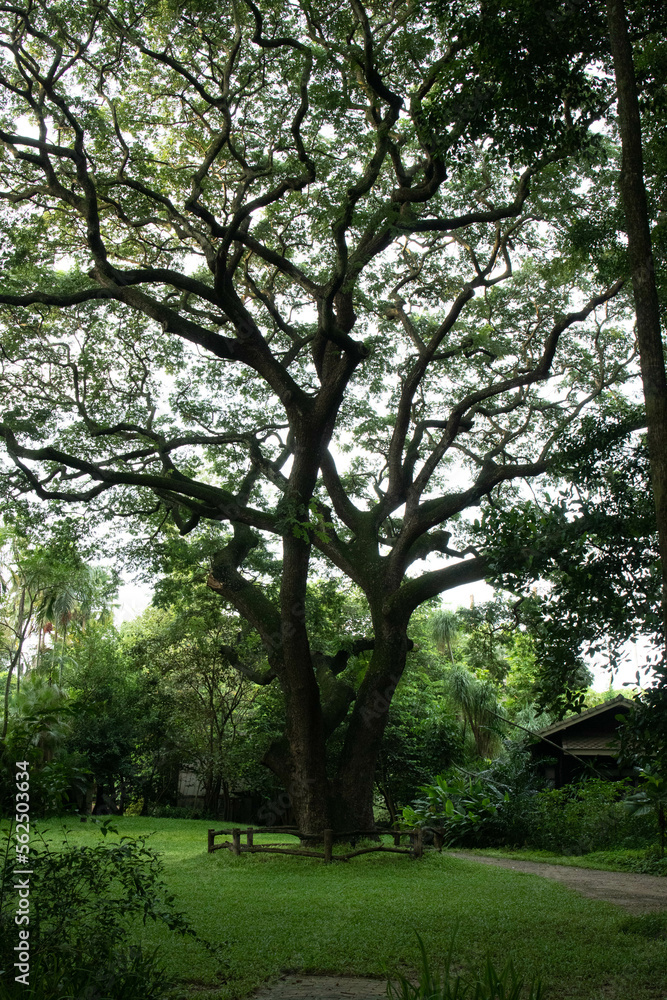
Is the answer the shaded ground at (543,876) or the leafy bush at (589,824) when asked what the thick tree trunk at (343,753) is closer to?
the shaded ground at (543,876)

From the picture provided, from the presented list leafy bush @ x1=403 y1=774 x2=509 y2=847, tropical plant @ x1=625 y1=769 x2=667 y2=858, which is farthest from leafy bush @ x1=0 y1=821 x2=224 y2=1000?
leafy bush @ x1=403 y1=774 x2=509 y2=847

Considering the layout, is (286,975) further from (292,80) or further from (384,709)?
(292,80)

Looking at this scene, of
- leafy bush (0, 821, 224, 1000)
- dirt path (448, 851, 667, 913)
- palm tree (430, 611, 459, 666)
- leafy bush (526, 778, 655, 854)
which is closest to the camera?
leafy bush (0, 821, 224, 1000)

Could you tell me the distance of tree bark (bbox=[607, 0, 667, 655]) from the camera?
4.65m

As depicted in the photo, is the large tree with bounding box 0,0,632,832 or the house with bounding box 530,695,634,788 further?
the house with bounding box 530,695,634,788

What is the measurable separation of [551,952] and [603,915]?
1.97 metres

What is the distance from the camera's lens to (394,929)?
20.7ft

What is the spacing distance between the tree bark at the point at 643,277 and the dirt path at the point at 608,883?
498cm

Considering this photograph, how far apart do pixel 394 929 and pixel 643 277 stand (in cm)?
543

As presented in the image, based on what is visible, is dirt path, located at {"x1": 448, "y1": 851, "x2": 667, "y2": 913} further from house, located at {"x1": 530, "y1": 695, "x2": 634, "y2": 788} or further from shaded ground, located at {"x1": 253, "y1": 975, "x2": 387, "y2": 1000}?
house, located at {"x1": 530, "y1": 695, "x2": 634, "y2": 788}

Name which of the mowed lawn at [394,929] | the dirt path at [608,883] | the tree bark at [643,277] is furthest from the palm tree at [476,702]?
the tree bark at [643,277]

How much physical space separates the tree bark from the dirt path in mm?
4977

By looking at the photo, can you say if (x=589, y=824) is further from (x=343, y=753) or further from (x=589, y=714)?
(x=343, y=753)

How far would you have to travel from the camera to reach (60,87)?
10.9 meters
